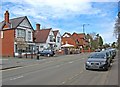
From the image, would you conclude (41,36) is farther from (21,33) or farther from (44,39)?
(21,33)

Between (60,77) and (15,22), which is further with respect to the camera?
(15,22)

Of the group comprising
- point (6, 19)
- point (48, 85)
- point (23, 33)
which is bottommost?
point (48, 85)

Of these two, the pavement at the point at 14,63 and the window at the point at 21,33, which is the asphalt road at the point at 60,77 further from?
the window at the point at 21,33

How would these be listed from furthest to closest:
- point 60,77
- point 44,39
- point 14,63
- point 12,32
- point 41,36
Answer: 1. point 41,36
2. point 44,39
3. point 12,32
4. point 14,63
5. point 60,77

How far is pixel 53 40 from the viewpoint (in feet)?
221

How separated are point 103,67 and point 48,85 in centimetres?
872

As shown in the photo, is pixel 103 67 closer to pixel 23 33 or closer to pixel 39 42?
pixel 23 33

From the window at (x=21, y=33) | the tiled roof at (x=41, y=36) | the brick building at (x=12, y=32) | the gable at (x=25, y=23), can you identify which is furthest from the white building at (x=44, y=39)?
the window at (x=21, y=33)

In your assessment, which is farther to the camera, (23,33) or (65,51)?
(65,51)

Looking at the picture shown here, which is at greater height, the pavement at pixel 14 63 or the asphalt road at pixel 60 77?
the asphalt road at pixel 60 77

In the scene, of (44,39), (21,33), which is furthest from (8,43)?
(44,39)

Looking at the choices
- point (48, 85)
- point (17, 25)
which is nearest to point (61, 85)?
point (48, 85)

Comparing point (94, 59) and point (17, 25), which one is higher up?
point (17, 25)

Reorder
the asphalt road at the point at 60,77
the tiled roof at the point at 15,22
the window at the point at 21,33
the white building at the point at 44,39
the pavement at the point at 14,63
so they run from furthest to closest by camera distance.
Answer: the white building at the point at 44,39, the tiled roof at the point at 15,22, the window at the point at 21,33, the pavement at the point at 14,63, the asphalt road at the point at 60,77
